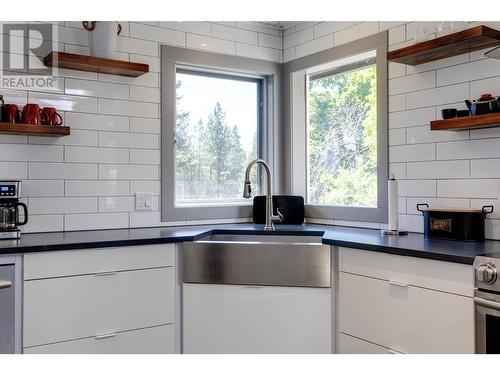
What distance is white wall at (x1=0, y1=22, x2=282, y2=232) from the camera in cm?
272

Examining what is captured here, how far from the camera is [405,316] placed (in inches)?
82.6

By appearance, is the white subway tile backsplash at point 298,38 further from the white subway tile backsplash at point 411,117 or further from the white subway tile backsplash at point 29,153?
the white subway tile backsplash at point 29,153

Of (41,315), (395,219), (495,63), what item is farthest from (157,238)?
(495,63)

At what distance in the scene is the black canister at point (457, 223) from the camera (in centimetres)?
229

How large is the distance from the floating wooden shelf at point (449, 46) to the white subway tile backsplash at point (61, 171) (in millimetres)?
1816

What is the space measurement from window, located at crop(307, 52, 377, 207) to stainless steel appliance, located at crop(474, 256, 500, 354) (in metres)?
1.32

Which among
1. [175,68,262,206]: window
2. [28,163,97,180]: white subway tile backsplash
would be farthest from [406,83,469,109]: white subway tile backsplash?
[28,163,97,180]: white subway tile backsplash

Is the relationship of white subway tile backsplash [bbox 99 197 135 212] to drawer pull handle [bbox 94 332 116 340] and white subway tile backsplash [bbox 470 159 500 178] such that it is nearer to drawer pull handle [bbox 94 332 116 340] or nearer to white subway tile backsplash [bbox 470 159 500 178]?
drawer pull handle [bbox 94 332 116 340]

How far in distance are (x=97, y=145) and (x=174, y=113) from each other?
1.82ft

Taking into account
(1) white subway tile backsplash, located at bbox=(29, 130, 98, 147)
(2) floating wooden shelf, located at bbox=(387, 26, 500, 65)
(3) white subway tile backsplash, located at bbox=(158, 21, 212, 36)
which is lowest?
(1) white subway tile backsplash, located at bbox=(29, 130, 98, 147)

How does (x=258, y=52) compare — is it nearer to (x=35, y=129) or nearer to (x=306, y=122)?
(x=306, y=122)

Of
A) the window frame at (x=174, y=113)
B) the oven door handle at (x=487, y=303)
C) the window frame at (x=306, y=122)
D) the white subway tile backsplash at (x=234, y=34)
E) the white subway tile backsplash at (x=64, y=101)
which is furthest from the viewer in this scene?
the white subway tile backsplash at (x=234, y=34)

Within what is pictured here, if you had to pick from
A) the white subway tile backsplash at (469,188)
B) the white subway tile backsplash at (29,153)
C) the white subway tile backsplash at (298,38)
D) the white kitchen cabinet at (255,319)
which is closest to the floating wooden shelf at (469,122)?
the white subway tile backsplash at (469,188)

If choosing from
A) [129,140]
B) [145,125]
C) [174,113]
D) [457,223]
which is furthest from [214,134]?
[457,223]
